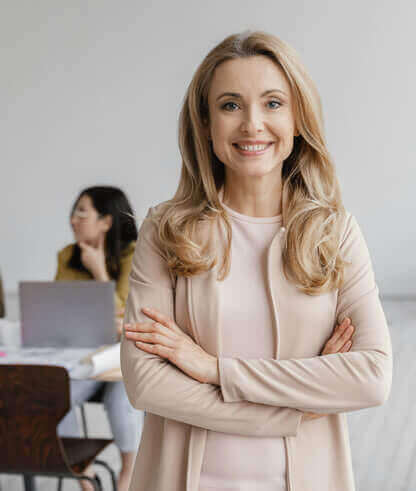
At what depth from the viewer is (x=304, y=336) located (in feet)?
4.18

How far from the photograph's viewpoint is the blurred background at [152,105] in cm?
619

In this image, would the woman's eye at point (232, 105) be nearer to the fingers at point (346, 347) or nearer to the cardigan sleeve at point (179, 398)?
the cardigan sleeve at point (179, 398)

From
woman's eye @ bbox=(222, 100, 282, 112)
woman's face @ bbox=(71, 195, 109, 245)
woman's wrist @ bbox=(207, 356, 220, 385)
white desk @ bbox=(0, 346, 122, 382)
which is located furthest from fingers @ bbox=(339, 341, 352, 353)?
woman's face @ bbox=(71, 195, 109, 245)

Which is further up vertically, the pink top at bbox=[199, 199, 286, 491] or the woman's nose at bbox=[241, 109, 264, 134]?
the woman's nose at bbox=[241, 109, 264, 134]

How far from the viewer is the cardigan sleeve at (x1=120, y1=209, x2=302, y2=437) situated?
1214 millimetres

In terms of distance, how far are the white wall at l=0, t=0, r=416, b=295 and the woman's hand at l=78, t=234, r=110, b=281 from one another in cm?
331

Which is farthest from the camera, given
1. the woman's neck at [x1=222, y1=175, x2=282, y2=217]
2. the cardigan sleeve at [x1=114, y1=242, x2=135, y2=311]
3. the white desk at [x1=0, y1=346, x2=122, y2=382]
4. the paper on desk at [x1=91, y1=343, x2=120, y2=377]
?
the cardigan sleeve at [x1=114, y1=242, x2=135, y2=311]

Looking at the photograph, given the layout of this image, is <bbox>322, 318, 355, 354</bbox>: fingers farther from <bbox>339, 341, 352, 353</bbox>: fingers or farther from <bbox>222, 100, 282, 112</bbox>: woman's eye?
<bbox>222, 100, 282, 112</bbox>: woman's eye

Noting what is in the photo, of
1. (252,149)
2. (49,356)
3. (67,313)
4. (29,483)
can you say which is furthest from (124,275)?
(252,149)

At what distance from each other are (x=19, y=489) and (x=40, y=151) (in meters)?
4.81

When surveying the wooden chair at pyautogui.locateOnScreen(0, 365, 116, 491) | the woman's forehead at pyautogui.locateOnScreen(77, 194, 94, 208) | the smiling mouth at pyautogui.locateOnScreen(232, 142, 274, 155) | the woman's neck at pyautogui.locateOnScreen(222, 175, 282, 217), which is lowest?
the wooden chair at pyautogui.locateOnScreen(0, 365, 116, 491)

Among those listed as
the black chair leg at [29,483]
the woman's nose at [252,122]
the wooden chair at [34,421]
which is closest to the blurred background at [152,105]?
the black chair leg at [29,483]

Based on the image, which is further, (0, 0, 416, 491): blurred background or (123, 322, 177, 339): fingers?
(0, 0, 416, 491): blurred background

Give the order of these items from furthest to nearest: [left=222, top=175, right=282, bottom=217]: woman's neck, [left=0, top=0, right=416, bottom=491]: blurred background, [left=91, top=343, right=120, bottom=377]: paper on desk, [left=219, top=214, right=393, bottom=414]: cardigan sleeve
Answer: [left=0, top=0, right=416, bottom=491]: blurred background
[left=91, top=343, right=120, bottom=377]: paper on desk
[left=222, top=175, right=282, bottom=217]: woman's neck
[left=219, top=214, right=393, bottom=414]: cardigan sleeve
